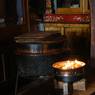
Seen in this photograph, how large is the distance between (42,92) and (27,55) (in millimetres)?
356

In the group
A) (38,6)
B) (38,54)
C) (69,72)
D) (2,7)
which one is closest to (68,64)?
(69,72)

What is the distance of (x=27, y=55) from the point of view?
7.85 ft

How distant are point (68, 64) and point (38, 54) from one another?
0.28 metres

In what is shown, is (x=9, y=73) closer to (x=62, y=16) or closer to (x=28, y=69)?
(x=28, y=69)

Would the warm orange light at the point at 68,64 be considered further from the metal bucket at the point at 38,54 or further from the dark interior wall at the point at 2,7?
the dark interior wall at the point at 2,7

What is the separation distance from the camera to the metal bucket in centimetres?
237

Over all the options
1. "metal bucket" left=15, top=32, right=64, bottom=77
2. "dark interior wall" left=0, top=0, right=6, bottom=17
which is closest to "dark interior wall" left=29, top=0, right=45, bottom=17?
"dark interior wall" left=0, top=0, right=6, bottom=17

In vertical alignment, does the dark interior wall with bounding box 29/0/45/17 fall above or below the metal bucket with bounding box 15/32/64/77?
above

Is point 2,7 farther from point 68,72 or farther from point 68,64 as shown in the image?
point 68,72

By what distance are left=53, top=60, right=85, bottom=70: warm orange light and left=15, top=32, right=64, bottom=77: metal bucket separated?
0.16 feet

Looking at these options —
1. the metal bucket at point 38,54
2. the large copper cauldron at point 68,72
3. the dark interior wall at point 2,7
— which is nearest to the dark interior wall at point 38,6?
the dark interior wall at point 2,7

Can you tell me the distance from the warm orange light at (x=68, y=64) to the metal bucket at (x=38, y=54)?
0.16 ft

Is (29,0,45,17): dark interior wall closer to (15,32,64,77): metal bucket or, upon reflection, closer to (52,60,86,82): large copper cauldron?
(15,32,64,77): metal bucket

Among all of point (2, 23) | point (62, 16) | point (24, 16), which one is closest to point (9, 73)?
point (2, 23)
